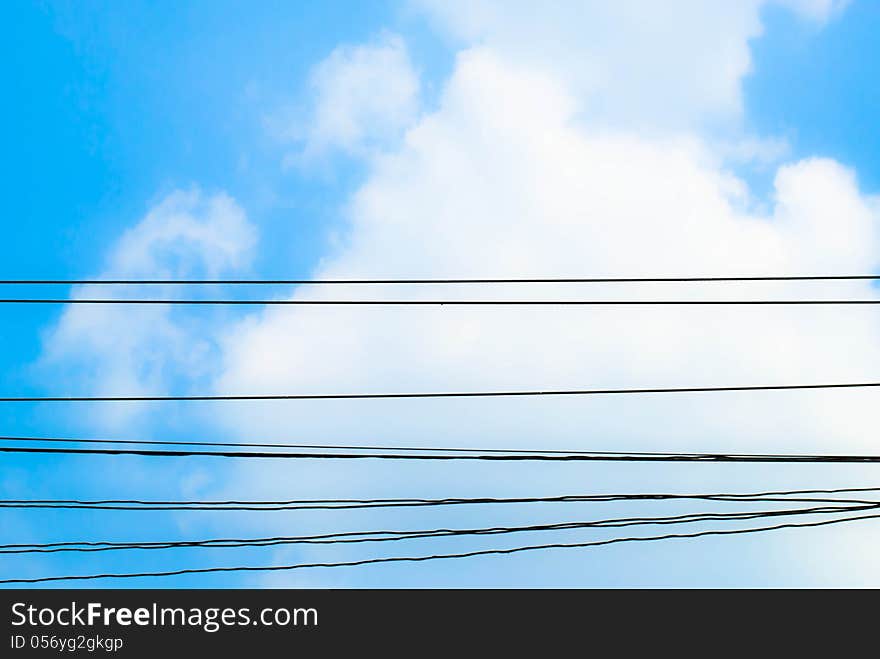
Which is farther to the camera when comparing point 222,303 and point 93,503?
point 93,503

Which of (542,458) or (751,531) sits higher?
(542,458)
